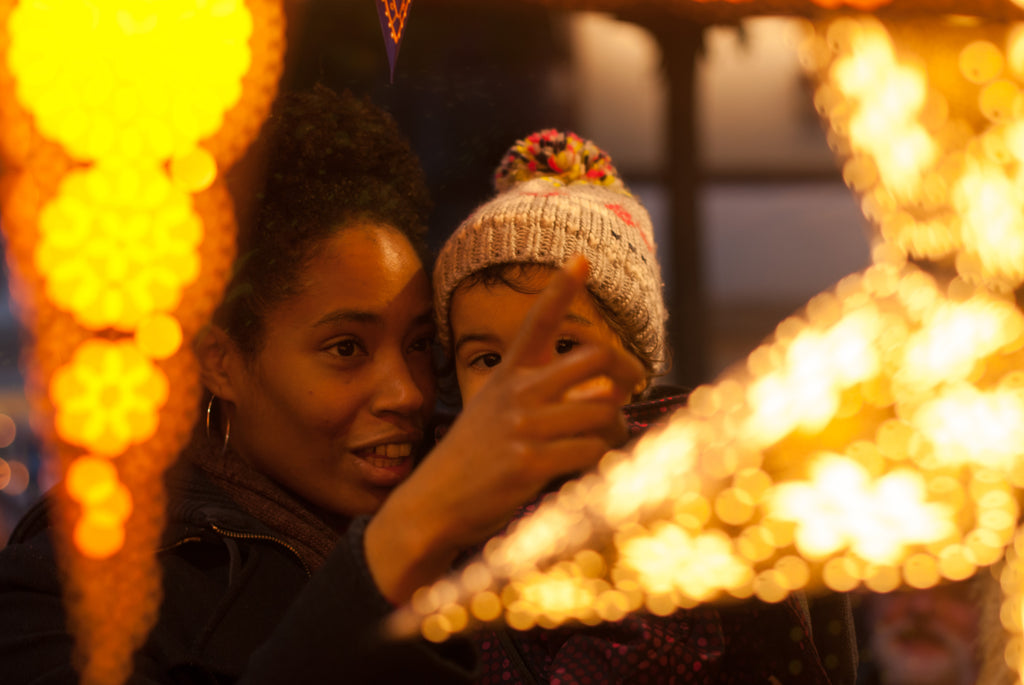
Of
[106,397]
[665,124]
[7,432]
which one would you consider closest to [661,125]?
[665,124]

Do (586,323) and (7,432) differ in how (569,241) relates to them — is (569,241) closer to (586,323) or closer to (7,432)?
(586,323)

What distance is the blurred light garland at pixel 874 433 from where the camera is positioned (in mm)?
862

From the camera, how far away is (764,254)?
1527 millimetres

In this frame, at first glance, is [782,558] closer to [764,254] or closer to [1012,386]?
[1012,386]

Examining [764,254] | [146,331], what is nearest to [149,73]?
[146,331]

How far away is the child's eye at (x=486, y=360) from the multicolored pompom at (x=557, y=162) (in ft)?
0.84

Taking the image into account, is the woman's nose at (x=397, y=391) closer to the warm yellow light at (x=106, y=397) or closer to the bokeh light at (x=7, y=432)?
the warm yellow light at (x=106, y=397)

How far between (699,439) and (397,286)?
403 mm

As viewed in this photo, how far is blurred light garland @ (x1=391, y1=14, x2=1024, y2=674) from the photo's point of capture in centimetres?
86

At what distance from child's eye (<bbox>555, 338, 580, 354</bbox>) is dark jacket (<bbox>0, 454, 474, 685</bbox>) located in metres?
0.36

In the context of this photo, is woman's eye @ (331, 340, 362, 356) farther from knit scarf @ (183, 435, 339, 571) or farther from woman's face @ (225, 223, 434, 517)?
knit scarf @ (183, 435, 339, 571)

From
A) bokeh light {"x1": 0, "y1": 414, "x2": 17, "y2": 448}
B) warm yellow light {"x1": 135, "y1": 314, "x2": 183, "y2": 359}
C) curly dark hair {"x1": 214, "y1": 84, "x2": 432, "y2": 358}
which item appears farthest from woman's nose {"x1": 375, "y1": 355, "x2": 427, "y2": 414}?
bokeh light {"x1": 0, "y1": 414, "x2": 17, "y2": 448}

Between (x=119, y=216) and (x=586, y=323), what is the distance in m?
0.56

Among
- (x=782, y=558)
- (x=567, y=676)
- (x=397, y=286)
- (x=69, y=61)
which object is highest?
(x=69, y=61)
